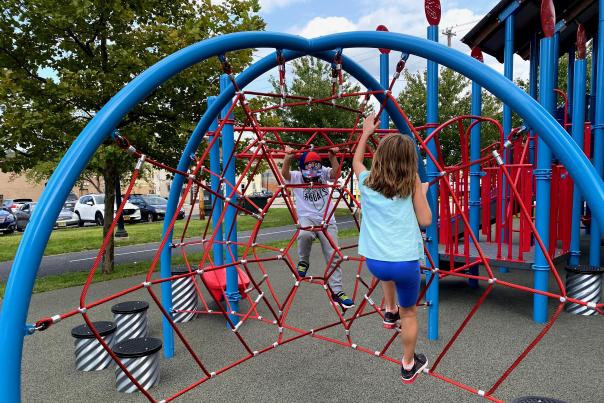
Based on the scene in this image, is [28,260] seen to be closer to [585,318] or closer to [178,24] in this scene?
[585,318]

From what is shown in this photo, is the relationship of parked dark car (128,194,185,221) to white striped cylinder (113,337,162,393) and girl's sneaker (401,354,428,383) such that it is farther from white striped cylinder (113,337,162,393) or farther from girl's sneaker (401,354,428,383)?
girl's sneaker (401,354,428,383)

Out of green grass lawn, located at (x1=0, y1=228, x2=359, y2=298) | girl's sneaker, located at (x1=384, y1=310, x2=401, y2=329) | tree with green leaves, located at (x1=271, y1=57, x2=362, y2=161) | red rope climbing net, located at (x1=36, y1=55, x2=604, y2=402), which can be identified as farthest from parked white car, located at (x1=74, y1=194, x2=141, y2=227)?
girl's sneaker, located at (x1=384, y1=310, x2=401, y2=329)

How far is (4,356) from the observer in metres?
1.72

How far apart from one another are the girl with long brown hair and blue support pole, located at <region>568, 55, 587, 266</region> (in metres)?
3.83

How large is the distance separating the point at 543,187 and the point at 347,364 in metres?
2.73

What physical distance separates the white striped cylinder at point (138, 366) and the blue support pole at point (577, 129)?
4928 mm

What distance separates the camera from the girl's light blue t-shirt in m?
2.49

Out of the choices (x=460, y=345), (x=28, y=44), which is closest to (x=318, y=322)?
(x=460, y=345)

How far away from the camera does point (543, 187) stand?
468 centimetres

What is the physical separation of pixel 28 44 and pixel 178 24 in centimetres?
229

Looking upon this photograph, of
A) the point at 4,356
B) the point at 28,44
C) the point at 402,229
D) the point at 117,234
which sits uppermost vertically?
the point at 28,44

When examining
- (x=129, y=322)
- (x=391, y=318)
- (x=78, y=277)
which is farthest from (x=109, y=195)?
(x=391, y=318)

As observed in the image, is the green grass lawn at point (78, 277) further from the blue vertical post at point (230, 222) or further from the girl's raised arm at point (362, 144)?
the girl's raised arm at point (362, 144)

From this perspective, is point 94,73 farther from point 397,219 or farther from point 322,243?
point 397,219
